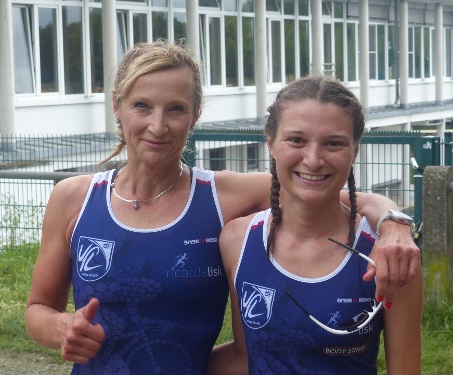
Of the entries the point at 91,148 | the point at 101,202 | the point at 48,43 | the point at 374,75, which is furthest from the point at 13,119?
the point at 374,75

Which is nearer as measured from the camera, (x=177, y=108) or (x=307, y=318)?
(x=307, y=318)

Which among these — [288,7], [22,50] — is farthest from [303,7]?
[22,50]

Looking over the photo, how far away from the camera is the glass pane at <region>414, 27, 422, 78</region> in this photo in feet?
138

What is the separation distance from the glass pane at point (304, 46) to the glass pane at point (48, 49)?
1250 centimetres

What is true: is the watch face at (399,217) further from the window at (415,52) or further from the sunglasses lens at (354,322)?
the window at (415,52)

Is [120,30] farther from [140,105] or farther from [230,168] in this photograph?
[140,105]

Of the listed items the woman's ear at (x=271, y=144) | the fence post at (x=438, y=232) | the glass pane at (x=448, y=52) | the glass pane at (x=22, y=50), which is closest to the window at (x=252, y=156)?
the fence post at (x=438, y=232)

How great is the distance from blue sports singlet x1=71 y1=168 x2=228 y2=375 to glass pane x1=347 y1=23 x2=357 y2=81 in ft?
112

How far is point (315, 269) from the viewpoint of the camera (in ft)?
9.20

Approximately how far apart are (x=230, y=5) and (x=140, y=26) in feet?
15.4

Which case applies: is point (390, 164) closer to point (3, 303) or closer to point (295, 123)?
point (3, 303)

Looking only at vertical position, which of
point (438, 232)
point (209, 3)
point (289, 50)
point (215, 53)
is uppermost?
point (209, 3)

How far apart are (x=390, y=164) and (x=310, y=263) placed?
6693 millimetres

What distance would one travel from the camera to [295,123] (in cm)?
280
